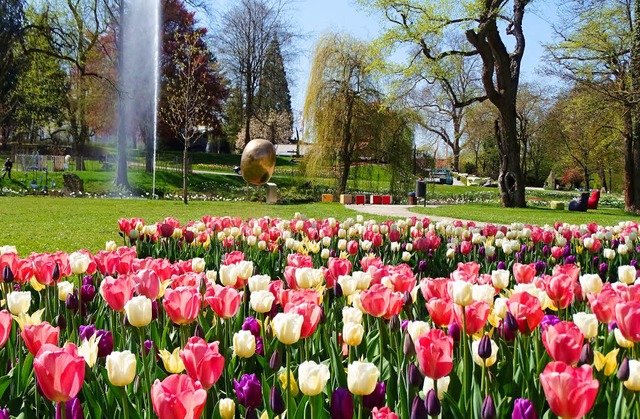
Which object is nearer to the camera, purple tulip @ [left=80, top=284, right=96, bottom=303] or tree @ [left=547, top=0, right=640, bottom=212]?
purple tulip @ [left=80, top=284, right=96, bottom=303]

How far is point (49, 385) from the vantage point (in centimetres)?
124

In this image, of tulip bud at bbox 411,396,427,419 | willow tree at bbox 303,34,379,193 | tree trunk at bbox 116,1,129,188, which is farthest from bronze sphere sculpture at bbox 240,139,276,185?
tree trunk at bbox 116,1,129,188

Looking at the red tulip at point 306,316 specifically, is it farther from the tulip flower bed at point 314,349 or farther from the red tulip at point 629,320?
the red tulip at point 629,320

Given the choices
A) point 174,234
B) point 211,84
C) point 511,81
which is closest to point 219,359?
point 174,234

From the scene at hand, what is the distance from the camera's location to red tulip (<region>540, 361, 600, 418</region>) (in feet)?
3.72

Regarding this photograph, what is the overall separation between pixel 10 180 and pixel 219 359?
79.8 ft

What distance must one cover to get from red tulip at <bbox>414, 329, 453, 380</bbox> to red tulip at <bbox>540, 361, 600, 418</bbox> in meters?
0.27

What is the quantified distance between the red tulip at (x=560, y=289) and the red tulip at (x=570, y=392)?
106cm

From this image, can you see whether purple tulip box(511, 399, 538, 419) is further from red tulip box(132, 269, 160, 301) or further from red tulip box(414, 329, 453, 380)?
red tulip box(132, 269, 160, 301)

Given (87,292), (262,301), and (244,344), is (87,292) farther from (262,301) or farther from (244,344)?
(244,344)

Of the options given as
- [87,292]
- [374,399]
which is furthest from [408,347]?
[87,292]

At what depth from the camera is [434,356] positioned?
4.58ft

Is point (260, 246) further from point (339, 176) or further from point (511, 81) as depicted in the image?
point (339, 176)

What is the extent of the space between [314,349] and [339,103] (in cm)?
2115
